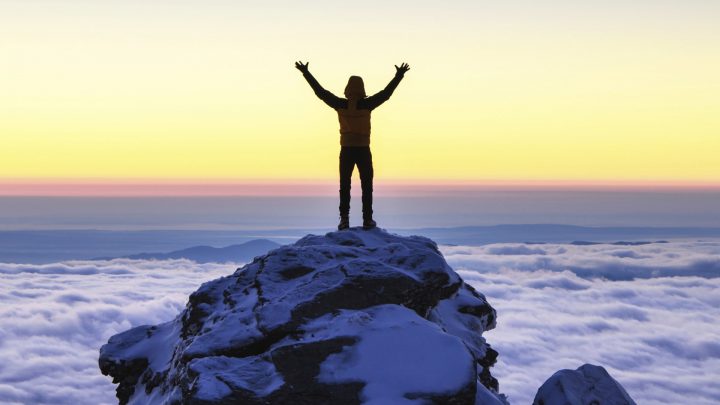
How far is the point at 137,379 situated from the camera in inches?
567

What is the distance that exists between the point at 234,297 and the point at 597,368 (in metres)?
8.96

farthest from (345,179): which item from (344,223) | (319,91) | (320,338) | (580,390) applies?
(580,390)

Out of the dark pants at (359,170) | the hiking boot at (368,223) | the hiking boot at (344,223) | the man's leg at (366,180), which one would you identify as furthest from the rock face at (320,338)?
the dark pants at (359,170)

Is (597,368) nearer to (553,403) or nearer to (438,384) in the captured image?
(553,403)

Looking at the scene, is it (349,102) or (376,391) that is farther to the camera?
(349,102)

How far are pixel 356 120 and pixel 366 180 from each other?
1.32m

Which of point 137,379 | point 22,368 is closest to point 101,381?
point 22,368

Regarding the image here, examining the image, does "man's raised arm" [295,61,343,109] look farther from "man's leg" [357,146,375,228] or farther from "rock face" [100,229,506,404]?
"rock face" [100,229,506,404]

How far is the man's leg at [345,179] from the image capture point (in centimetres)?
1502

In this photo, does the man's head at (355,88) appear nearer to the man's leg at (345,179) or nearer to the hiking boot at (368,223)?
the man's leg at (345,179)

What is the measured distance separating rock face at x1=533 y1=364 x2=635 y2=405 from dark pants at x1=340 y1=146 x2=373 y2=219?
553 centimetres

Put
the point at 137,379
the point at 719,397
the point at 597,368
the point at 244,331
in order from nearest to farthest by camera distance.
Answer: the point at 244,331 < the point at 137,379 < the point at 597,368 < the point at 719,397

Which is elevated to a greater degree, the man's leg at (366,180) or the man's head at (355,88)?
the man's head at (355,88)

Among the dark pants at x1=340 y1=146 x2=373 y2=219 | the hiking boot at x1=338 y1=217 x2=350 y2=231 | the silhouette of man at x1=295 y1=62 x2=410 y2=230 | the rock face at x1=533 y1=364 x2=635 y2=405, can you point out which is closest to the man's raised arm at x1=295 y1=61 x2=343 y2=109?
the silhouette of man at x1=295 y1=62 x2=410 y2=230
